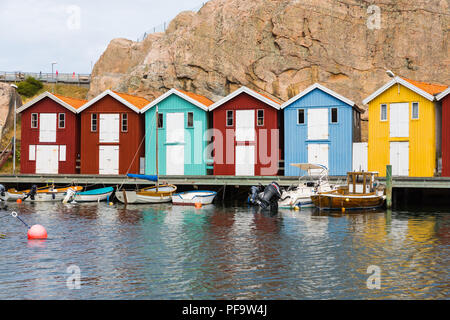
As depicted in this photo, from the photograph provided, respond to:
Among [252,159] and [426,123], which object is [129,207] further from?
[426,123]

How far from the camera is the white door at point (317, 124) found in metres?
48.3

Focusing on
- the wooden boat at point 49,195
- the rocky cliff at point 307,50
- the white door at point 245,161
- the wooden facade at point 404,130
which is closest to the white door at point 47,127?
the wooden boat at point 49,195

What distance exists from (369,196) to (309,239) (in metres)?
15.2

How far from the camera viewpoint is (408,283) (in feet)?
57.1

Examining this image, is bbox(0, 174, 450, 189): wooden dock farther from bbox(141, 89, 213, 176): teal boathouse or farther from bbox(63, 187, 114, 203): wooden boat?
bbox(141, 89, 213, 176): teal boathouse

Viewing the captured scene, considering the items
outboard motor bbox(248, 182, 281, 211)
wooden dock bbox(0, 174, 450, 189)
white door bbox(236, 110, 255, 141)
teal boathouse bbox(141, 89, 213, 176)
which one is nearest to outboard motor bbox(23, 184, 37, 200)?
wooden dock bbox(0, 174, 450, 189)

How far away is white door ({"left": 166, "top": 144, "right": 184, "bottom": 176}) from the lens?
51219 mm

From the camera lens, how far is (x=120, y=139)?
52844 millimetres

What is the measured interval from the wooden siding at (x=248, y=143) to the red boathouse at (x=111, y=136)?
790 cm

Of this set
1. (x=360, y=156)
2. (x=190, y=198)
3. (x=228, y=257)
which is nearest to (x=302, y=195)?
(x=360, y=156)

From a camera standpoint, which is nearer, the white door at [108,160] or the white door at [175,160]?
the white door at [175,160]

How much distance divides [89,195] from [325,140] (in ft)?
71.1

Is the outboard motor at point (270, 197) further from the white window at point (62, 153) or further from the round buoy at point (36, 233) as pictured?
the white window at point (62, 153)

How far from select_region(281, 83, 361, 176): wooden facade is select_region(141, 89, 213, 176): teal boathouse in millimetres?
8096
